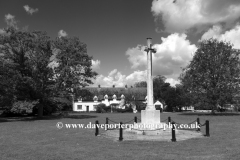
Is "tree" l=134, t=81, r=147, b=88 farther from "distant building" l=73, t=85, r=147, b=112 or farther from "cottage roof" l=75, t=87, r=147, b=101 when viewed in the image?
"distant building" l=73, t=85, r=147, b=112

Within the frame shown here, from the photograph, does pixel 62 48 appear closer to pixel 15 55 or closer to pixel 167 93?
pixel 15 55

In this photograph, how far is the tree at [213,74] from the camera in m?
34.1

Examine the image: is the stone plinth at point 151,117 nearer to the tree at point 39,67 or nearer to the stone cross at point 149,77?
the stone cross at point 149,77

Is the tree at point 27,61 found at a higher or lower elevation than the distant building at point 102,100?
higher

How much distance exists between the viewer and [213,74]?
35438 millimetres

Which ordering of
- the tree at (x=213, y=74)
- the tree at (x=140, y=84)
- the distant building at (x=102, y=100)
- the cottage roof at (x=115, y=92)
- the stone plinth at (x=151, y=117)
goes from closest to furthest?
the stone plinth at (x=151, y=117) < the tree at (x=213, y=74) < the distant building at (x=102, y=100) < the cottage roof at (x=115, y=92) < the tree at (x=140, y=84)

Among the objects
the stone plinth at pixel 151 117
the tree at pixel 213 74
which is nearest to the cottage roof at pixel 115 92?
the tree at pixel 213 74

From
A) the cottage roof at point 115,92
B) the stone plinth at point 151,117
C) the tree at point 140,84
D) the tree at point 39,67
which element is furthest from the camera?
the tree at point 140,84

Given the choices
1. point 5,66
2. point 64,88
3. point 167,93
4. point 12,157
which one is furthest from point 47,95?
point 167,93

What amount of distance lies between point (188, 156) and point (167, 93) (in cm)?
5359

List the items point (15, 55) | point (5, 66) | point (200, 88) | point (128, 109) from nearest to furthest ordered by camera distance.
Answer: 1. point (5, 66)
2. point (15, 55)
3. point (200, 88)
4. point (128, 109)

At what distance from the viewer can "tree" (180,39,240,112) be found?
34.1m

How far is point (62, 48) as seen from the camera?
104ft

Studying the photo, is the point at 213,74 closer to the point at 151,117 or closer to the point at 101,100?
the point at 151,117
